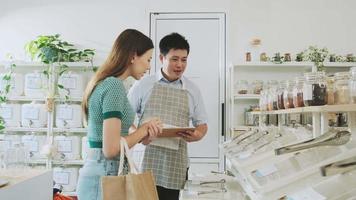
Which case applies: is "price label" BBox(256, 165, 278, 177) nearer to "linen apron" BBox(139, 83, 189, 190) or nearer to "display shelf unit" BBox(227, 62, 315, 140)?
"linen apron" BBox(139, 83, 189, 190)

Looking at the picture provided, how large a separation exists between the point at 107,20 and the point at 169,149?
2.70m

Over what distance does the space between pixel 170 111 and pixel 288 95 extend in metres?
0.71

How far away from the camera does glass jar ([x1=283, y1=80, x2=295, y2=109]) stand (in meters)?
1.52

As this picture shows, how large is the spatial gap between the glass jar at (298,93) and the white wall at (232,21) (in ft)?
8.52

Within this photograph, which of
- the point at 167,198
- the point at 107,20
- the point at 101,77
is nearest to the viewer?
the point at 101,77

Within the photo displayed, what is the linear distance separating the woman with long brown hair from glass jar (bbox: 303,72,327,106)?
59 cm

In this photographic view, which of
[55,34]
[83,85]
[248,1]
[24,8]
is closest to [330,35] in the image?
[248,1]

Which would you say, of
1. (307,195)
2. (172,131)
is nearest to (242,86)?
(172,131)

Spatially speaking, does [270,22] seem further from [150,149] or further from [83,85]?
[150,149]

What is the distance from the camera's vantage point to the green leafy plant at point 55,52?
383 centimetres

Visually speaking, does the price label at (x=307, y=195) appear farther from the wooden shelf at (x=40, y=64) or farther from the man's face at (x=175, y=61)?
the wooden shelf at (x=40, y=64)

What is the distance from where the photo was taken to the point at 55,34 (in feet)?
13.8

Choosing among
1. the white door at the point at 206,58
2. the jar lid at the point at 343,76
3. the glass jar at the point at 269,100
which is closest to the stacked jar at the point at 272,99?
the glass jar at the point at 269,100

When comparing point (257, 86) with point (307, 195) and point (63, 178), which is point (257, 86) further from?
point (307, 195)
